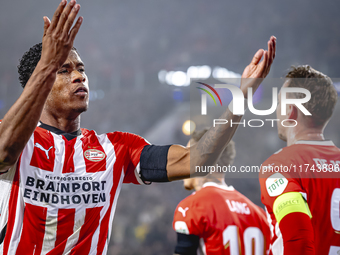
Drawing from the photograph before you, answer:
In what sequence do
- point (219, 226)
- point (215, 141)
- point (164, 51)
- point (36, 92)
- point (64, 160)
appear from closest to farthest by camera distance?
point (36, 92) < point (215, 141) < point (64, 160) < point (219, 226) < point (164, 51)

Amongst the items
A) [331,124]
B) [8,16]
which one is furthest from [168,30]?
[331,124]

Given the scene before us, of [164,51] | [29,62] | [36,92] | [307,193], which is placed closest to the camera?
[36,92]

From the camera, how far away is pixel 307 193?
1.82 metres

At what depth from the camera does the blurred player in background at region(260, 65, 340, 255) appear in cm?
171

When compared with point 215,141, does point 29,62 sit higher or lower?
higher

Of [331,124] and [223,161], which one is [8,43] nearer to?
[223,161]

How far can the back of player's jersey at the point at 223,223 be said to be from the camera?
2.54 meters

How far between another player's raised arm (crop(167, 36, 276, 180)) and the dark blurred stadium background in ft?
24.6

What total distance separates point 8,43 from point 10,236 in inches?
364

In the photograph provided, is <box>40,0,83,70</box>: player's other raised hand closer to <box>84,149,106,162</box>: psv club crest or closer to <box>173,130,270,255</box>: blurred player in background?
<box>84,149,106,162</box>: psv club crest

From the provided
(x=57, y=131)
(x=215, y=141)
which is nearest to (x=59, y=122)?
(x=57, y=131)

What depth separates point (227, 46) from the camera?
35.4ft

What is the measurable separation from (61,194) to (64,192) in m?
0.02

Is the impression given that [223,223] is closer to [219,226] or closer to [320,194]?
[219,226]
